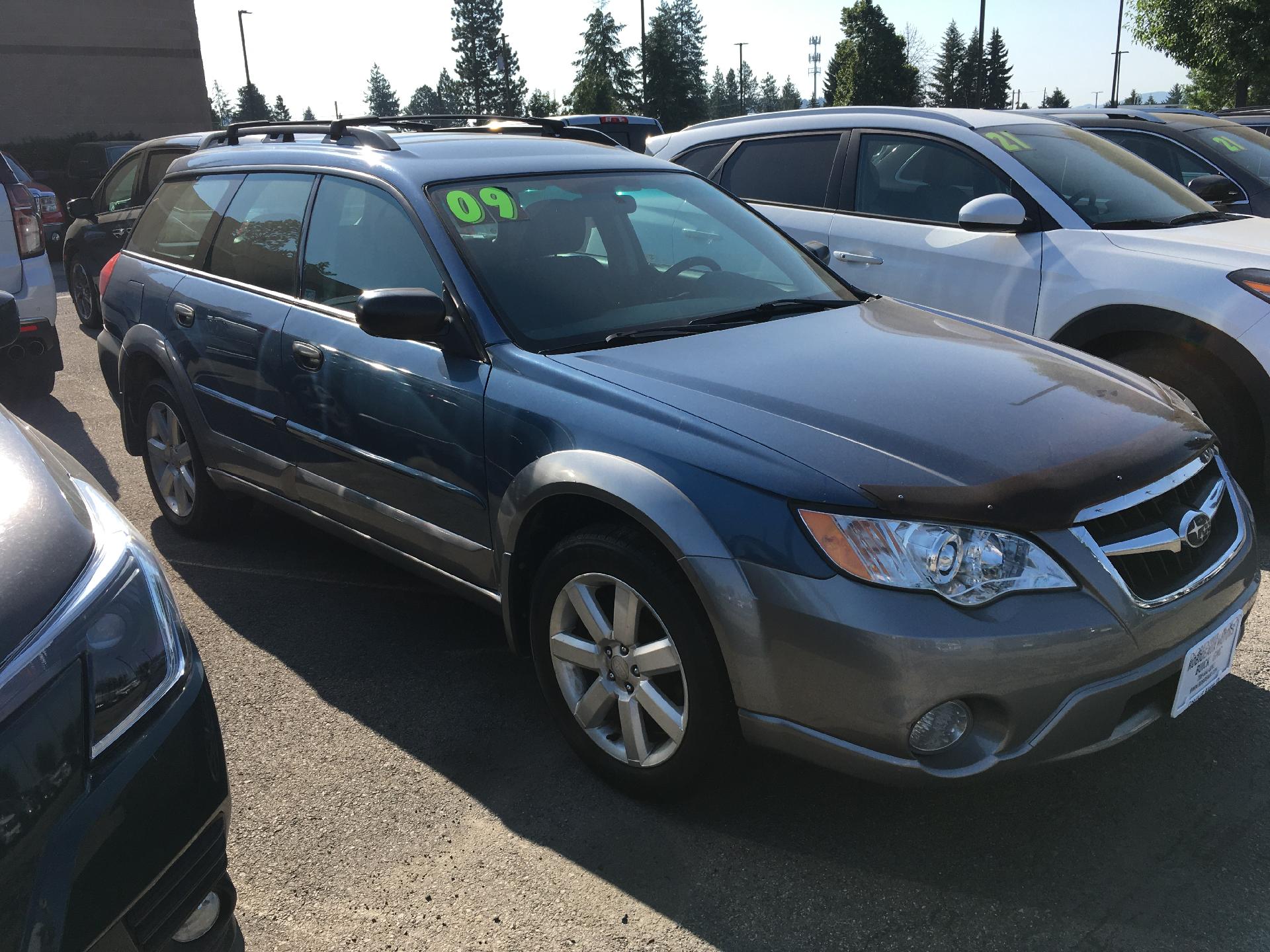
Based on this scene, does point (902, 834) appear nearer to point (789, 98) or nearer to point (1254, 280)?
point (1254, 280)

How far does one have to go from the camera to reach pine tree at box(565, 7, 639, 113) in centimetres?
7156

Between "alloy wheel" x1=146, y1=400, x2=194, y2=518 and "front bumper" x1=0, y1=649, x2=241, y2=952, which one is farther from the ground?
"front bumper" x1=0, y1=649, x2=241, y2=952

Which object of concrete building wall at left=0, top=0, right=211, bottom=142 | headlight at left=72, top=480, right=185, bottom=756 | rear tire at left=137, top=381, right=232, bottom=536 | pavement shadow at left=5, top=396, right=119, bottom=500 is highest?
concrete building wall at left=0, top=0, right=211, bottom=142

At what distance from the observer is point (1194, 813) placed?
8.76 ft

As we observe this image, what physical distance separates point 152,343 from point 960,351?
3.31 meters

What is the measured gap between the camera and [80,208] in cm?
905

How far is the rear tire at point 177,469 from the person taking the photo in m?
4.57

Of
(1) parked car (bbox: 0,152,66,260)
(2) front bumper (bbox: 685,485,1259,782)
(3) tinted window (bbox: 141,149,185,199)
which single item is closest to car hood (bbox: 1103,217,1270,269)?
(2) front bumper (bbox: 685,485,1259,782)

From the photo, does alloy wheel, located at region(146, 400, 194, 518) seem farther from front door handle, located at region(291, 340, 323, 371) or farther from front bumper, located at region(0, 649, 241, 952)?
front bumper, located at region(0, 649, 241, 952)

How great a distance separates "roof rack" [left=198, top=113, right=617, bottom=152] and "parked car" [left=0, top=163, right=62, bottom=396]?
2.68m

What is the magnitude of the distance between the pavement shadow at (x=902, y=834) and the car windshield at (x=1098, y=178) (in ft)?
9.00

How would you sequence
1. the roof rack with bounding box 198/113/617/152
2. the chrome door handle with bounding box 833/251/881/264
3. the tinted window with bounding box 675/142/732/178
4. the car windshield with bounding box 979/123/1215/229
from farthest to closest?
the tinted window with bounding box 675/142/732/178 → the chrome door handle with bounding box 833/251/881/264 → the car windshield with bounding box 979/123/1215/229 → the roof rack with bounding box 198/113/617/152

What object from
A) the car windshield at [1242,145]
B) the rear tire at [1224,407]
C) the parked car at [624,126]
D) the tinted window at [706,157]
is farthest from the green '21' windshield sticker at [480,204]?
the parked car at [624,126]

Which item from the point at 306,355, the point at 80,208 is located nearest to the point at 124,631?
the point at 306,355
